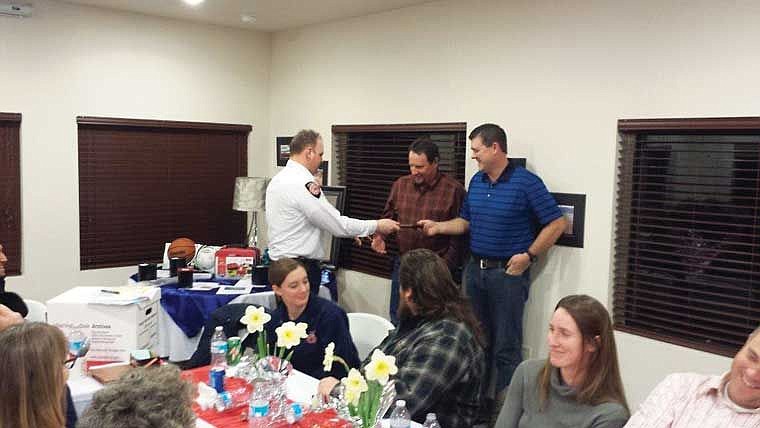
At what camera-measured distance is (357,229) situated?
4457 millimetres

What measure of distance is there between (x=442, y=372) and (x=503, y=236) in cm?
170

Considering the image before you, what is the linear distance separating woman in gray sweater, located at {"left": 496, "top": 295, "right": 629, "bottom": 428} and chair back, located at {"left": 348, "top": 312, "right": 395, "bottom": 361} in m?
1.26

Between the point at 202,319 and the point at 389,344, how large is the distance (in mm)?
1889

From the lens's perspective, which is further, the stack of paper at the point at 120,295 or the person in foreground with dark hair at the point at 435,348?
the stack of paper at the point at 120,295

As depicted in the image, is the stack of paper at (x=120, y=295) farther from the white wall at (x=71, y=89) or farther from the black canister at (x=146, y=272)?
the white wall at (x=71, y=89)

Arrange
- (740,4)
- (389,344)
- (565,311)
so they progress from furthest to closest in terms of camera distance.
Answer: (740,4) < (389,344) < (565,311)

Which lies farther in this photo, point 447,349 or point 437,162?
point 437,162

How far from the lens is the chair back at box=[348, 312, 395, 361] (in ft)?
11.2

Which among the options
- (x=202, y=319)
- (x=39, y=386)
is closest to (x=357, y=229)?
(x=202, y=319)

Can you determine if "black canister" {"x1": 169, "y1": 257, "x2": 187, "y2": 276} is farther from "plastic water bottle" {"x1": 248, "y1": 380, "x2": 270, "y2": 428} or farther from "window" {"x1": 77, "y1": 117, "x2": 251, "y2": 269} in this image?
"plastic water bottle" {"x1": 248, "y1": 380, "x2": 270, "y2": 428}

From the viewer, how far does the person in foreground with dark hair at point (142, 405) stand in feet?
4.42

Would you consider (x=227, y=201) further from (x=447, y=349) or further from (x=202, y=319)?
(x=447, y=349)

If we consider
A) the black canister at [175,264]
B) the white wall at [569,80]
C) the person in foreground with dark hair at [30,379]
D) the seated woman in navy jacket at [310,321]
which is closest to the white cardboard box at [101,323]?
the seated woman in navy jacket at [310,321]

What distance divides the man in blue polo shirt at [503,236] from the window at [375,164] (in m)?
0.63
